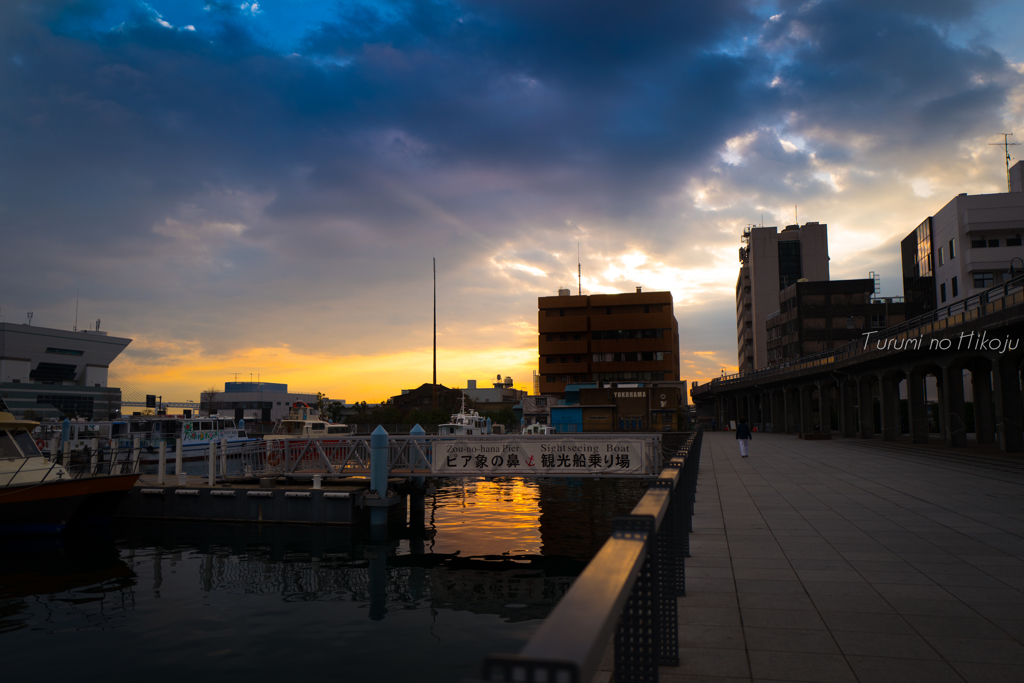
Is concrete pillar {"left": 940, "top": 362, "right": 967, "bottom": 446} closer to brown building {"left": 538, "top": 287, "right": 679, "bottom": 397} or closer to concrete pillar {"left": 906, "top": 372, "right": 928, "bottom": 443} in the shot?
concrete pillar {"left": 906, "top": 372, "right": 928, "bottom": 443}

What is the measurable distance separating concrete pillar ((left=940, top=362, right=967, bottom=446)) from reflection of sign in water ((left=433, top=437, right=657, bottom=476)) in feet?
69.7

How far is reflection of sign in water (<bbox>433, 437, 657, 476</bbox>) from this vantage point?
19.6 metres

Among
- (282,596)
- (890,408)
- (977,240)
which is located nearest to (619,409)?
(890,408)

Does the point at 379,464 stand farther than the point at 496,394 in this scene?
No

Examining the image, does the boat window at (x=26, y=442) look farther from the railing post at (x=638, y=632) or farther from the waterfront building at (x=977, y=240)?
the waterfront building at (x=977, y=240)

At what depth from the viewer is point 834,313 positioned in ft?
287

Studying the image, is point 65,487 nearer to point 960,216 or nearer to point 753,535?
point 753,535

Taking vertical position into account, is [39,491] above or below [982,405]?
below

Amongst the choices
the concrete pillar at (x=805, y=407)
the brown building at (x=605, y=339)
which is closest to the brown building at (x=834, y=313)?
the brown building at (x=605, y=339)

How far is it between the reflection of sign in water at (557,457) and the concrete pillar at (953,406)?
21.2 metres

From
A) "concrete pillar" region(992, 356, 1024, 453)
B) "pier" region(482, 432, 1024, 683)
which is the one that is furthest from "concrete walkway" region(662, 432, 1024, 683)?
"concrete pillar" region(992, 356, 1024, 453)

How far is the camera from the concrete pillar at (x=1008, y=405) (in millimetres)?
26859

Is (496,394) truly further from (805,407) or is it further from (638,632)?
(638,632)

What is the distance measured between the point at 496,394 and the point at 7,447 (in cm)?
12808
